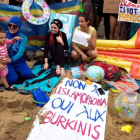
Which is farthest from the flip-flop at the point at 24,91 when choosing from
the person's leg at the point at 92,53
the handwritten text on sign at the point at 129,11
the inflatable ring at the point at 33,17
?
the handwritten text on sign at the point at 129,11

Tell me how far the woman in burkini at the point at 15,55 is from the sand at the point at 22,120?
41cm

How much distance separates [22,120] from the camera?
2.38 metres

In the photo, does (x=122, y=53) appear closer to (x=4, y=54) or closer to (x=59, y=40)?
(x=59, y=40)

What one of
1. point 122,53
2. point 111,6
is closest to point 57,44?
point 122,53

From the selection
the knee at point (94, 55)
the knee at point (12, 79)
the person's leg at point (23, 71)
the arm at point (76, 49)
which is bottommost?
the knee at point (12, 79)

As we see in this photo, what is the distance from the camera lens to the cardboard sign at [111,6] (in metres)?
4.27

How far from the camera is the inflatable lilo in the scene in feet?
12.8

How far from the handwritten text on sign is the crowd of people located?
1.41ft

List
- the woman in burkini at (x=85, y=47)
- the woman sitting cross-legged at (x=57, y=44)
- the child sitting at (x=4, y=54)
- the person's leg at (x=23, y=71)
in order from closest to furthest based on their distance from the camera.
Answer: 1. the child sitting at (x=4, y=54)
2. the person's leg at (x=23, y=71)
3. the woman sitting cross-legged at (x=57, y=44)
4. the woman in burkini at (x=85, y=47)

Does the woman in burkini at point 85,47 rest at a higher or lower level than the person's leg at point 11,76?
higher

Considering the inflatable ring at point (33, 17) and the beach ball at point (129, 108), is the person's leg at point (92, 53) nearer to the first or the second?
the inflatable ring at point (33, 17)

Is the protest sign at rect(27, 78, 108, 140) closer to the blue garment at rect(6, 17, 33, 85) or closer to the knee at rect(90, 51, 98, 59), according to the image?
the blue garment at rect(6, 17, 33, 85)

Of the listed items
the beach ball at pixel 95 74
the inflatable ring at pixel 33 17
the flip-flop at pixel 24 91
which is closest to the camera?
the flip-flop at pixel 24 91

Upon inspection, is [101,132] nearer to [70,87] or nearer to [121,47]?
[70,87]
